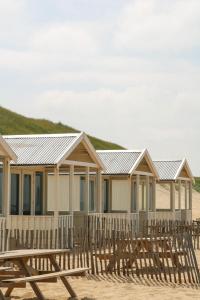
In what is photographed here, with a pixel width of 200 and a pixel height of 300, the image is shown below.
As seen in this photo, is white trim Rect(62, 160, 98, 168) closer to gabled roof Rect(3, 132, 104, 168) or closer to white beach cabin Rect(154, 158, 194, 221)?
gabled roof Rect(3, 132, 104, 168)

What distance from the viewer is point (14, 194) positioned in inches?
1027

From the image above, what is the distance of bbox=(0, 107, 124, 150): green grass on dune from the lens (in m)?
84.4

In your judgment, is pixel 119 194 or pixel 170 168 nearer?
pixel 119 194

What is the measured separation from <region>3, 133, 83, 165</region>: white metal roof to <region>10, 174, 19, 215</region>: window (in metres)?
1.11

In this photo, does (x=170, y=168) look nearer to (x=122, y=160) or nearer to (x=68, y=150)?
(x=122, y=160)

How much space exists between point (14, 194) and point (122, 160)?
6.82 meters

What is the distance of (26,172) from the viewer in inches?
1043

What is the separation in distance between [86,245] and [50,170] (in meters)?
8.53

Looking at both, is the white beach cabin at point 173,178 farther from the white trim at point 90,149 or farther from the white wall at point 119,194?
the white trim at point 90,149

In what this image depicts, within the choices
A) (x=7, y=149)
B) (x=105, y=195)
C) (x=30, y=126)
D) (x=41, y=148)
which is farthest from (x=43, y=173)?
(x=30, y=126)

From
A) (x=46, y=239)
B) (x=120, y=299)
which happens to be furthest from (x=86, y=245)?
(x=120, y=299)

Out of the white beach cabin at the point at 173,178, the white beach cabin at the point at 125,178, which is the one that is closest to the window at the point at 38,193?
the white beach cabin at the point at 125,178

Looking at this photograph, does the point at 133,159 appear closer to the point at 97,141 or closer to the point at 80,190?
the point at 80,190

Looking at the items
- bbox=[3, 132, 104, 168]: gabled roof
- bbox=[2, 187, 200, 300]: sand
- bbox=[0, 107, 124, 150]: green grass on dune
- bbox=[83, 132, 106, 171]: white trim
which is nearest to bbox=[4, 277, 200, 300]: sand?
bbox=[2, 187, 200, 300]: sand
